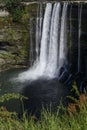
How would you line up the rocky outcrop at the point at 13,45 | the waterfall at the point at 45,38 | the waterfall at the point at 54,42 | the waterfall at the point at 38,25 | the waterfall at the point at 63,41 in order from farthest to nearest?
the rocky outcrop at the point at 13,45 → the waterfall at the point at 38,25 → the waterfall at the point at 45,38 → the waterfall at the point at 54,42 → the waterfall at the point at 63,41

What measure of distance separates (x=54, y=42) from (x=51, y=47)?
585 mm

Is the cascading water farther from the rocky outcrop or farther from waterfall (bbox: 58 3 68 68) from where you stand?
the rocky outcrop

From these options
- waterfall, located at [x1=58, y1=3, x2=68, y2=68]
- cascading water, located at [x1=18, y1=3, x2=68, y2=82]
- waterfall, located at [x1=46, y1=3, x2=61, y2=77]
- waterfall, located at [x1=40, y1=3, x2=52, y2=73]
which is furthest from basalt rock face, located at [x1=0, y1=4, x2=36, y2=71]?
waterfall, located at [x1=58, y1=3, x2=68, y2=68]

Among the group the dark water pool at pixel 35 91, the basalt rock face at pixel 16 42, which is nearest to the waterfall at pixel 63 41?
the dark water pool at pixel 35 91

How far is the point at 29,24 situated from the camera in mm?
35344

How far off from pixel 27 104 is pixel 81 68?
8194 millimetres

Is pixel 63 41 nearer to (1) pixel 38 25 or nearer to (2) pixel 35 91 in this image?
(1) pixel 38 25

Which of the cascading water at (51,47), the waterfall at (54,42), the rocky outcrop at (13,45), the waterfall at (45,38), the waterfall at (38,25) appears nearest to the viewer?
the cascading water at (51,47)

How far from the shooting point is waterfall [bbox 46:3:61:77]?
Result: 110 ft

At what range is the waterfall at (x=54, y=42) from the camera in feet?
110

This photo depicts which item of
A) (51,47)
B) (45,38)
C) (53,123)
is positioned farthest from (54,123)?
(45,38)

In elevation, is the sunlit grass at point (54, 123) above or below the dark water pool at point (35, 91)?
above

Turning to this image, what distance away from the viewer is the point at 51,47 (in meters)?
34.5

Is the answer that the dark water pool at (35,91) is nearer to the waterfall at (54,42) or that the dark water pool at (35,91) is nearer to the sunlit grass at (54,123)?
the waterfall at (54,42)
